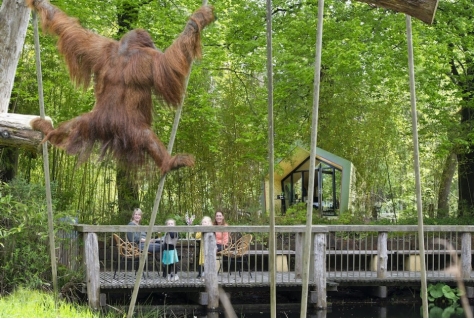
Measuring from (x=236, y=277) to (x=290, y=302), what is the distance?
901mm

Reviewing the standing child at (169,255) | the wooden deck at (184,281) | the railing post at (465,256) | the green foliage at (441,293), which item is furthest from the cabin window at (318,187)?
the standing child at (169,255)

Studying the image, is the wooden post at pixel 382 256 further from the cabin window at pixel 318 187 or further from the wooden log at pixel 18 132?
the wooden log at pixel 18 132

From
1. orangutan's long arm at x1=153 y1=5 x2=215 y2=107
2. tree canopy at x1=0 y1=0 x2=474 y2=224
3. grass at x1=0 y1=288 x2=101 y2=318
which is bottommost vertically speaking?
grass at x1=0 y1=288 x2=101 y2=318

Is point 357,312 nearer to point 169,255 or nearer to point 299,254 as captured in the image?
point 299,254

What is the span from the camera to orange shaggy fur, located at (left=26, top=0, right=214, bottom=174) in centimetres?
359

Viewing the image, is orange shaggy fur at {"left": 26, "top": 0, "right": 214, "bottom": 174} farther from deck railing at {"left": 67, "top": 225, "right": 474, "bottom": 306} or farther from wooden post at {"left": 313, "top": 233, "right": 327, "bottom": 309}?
wooden post at {"left": 313, "top": 233, "right": 327, "bottom": 309}

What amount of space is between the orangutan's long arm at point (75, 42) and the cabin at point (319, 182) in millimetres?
9637

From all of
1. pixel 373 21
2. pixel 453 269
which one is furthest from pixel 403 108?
pixel 453 269

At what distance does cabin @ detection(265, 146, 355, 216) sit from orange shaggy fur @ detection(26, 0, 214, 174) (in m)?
9.84

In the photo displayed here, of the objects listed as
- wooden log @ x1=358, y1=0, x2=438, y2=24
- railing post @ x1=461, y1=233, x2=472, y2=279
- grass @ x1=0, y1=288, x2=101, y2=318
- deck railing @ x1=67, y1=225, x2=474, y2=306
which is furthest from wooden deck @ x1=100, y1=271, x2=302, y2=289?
wooden log @ x1=358, y1=0, x2=438, y2=24

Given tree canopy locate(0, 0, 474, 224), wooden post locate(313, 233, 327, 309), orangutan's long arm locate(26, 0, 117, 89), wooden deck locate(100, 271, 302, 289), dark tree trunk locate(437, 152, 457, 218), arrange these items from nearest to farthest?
orangutan's long arm locate(26, 0, 117, 89) → wooden deck locate(100, 271, 302, 289) → wooden post locate(313, 233, 327, 309) → tree canopy locate(0, 0, 474, 224) → dark tree trunk locate(437, 152, 457, 218)

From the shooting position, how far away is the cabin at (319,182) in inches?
566

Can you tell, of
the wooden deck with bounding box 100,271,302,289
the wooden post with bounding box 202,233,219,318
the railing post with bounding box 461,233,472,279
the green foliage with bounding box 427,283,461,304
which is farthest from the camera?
the railing post with bounding box 461,233,472,279

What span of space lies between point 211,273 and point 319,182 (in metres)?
6.98
